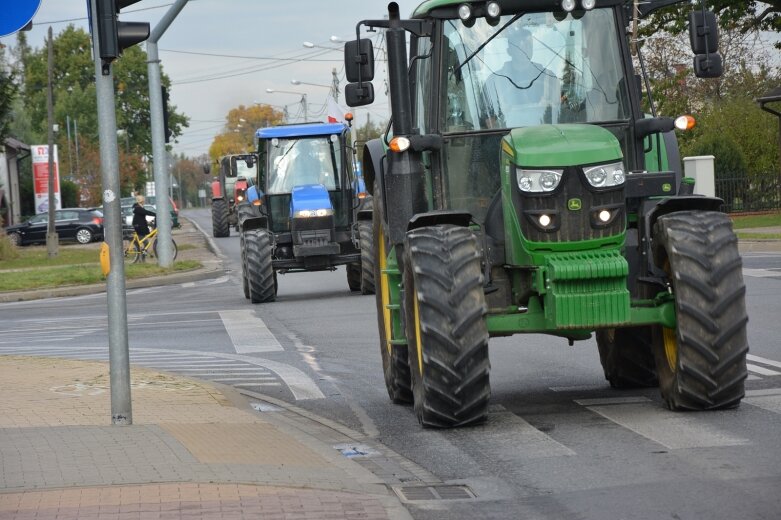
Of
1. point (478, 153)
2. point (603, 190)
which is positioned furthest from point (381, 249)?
point (603, 190)

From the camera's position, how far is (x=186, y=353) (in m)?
15.8

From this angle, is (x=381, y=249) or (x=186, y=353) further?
(x=186, y=353)

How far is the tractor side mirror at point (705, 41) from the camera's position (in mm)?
10000

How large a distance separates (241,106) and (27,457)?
15129 cm

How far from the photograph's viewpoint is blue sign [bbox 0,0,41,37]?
7266 millimetres

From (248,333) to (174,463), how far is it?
9851 millimetres

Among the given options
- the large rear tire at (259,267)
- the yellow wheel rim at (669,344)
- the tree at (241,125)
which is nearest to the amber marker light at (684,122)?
the yellow wheel rim at (669,344)

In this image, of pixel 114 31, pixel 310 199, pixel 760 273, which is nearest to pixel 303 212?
pixel 310 199

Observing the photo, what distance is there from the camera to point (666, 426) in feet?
29.3

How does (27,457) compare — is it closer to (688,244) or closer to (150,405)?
(150,405)

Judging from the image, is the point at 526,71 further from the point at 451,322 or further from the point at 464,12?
the point at 451,322

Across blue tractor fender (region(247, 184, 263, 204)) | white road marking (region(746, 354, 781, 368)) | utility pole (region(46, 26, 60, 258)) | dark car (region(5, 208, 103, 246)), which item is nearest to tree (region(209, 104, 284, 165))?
dark car (region(5, 208, 103, 246))

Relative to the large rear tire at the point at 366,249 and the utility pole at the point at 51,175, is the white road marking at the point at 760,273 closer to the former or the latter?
the large rear tire at the point at 366,249

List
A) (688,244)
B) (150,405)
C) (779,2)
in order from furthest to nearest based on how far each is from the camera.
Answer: (779,2) → (150,405) → (688,244)
